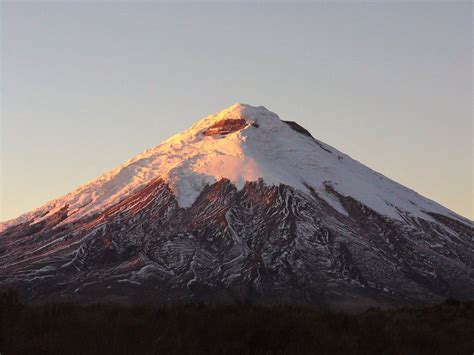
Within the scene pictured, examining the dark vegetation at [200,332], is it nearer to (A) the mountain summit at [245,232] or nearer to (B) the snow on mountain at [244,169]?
(A) the mountain summit at [245,232]

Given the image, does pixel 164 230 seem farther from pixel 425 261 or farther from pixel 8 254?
pixel 425 261

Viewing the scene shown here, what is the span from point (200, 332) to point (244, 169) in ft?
418

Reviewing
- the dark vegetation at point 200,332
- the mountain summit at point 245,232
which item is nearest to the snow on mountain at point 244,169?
the mountain summit at point 245,232

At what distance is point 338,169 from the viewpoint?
151000 mm

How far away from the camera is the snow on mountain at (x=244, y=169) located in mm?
140125

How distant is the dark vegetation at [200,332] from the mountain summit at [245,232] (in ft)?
248

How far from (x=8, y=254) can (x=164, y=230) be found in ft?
93.9

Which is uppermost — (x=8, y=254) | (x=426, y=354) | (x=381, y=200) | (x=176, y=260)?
(x=381, y=200)

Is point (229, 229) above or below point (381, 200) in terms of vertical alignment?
below

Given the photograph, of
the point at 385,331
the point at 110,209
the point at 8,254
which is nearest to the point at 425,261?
the point at 110,209

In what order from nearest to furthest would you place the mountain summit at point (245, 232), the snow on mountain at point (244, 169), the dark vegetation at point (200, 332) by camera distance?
1. the dark vegetation at point (200, 332)
2. the mountain summit at point (245, 232)
3. the snow on mountain at point (244, 169)

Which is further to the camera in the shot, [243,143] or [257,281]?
[243,143]

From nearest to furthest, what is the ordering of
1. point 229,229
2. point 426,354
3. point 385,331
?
point 426,354 → point 385,331 → point 229,229

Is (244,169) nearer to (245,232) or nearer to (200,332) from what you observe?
(245,232)
